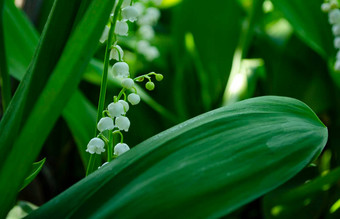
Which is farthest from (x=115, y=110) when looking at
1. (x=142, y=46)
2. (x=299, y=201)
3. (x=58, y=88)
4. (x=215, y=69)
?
(x=215, y=69)

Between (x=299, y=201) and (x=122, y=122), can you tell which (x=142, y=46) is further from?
(x=122, y=122)

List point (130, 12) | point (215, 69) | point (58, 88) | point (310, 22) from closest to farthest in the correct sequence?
point (58, 88), point (130, 12), point (310, 22), point (215, 69)

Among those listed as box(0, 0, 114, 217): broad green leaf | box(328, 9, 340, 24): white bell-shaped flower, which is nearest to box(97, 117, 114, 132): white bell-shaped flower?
box(0, 0, 114, 217): broad green leaf

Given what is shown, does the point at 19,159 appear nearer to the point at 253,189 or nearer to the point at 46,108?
the point at 46,108

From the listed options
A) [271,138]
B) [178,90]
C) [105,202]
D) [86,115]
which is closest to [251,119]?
[271,138]

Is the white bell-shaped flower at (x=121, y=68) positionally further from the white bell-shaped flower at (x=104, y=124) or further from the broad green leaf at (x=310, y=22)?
the broad green leaf at (x=310, y=22)

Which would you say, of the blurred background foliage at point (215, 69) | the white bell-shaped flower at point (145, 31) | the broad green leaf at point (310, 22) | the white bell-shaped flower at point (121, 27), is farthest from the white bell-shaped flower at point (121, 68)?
the white bell-shaped flower at point (145, 31)
